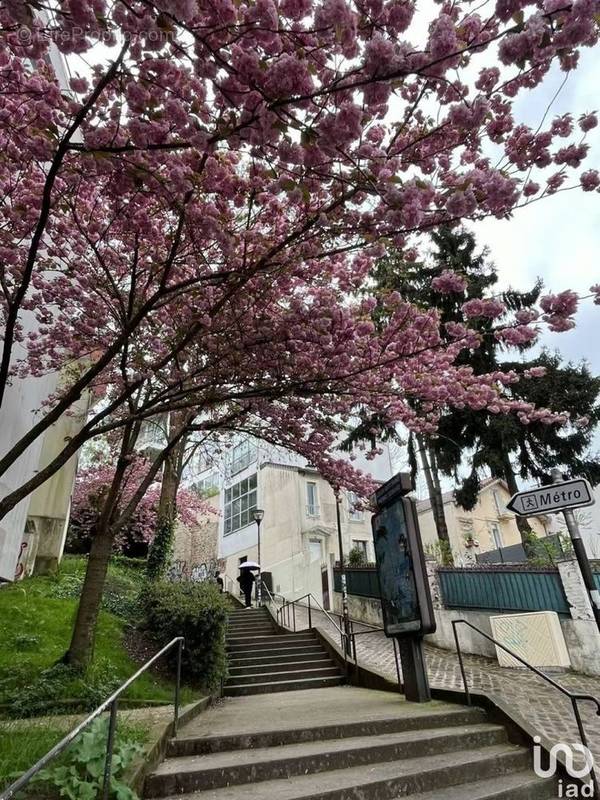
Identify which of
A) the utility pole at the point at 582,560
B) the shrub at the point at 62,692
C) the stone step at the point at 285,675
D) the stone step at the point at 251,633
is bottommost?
the stone step at the point at 285,675

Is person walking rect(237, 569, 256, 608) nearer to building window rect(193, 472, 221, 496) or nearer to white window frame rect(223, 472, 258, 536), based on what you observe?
white window frame rect(223, 472, 258, 536)

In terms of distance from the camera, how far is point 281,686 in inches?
349

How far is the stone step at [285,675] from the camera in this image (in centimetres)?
904

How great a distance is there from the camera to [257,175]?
464 cm

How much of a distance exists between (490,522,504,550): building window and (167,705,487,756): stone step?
2774 cm

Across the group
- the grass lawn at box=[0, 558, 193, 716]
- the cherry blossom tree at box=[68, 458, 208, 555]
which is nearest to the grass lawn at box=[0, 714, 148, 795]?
the grass lawn at box=[0, 558, 193, 716]

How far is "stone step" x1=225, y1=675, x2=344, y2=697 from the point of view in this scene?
28.3ft

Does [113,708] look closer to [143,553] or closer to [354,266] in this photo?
[354,266]

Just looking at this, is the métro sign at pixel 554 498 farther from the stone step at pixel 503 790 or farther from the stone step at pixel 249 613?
the stone step at pixel 249 613

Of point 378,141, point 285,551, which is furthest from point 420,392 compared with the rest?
point 285,551

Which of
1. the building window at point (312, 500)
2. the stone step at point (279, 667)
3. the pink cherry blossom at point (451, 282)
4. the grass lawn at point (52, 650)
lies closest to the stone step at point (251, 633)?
the stone step at point (279, 667)

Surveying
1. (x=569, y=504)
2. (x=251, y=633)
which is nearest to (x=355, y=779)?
(x=569, y=504)

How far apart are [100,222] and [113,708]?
217 inches

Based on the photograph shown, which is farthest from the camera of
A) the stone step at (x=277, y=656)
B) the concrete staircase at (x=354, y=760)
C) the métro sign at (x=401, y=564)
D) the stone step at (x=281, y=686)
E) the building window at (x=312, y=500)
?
the building window at (x=312, y=500)
